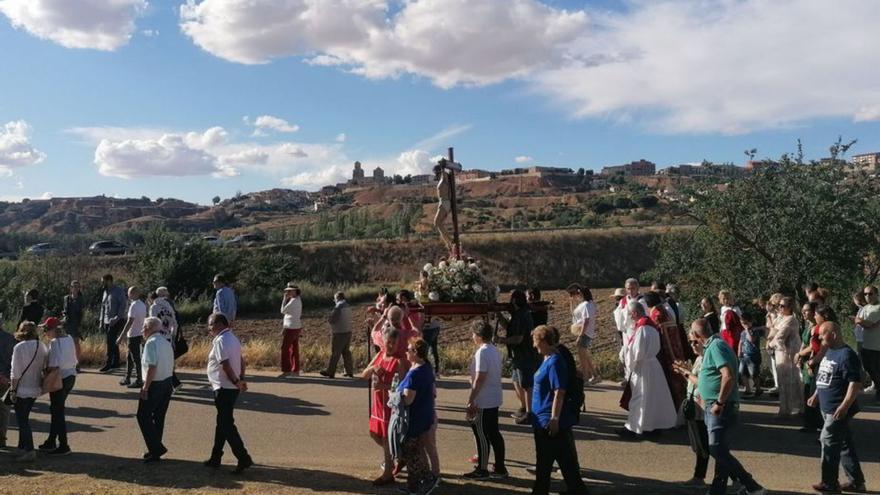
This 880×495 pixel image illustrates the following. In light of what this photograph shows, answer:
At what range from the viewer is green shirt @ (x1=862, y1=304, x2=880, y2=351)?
10898 mm

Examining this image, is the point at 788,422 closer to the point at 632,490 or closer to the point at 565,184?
the point at 632,490

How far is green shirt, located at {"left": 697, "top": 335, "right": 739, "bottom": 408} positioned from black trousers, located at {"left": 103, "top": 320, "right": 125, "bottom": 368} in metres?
11.0

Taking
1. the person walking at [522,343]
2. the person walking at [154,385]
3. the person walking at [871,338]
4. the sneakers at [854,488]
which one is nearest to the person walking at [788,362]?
the person walking at [871,338]

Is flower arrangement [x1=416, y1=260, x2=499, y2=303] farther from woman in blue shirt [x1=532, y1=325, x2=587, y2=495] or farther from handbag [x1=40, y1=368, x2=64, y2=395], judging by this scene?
handbag [x1=40, y1=368, x2=64, y2=395]

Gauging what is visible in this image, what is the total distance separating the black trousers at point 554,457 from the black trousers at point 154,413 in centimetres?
417

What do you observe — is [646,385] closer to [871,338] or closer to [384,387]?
[384,387]

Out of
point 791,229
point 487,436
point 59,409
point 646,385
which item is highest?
point 791,229

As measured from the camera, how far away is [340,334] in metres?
13.6

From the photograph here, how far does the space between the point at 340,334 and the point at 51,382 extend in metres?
5.79

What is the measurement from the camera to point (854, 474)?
717 cm

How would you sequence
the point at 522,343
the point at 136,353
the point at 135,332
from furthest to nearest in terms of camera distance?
the point at 136,353, the point at 135,332, the point at 522,343

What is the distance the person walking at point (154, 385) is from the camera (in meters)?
7.95

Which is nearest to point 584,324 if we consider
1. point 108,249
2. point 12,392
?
point 12,392

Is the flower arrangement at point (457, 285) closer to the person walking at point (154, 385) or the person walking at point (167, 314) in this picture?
the person walking at point (154, 385)
